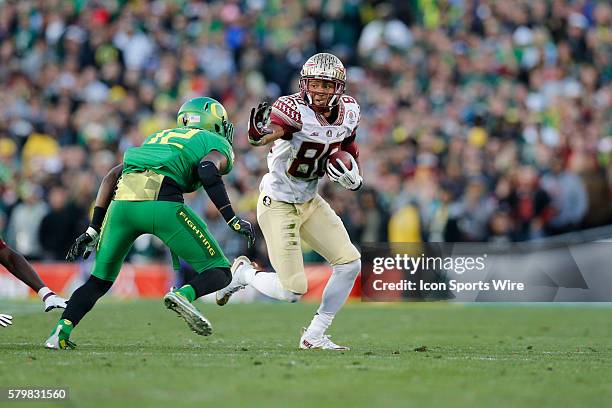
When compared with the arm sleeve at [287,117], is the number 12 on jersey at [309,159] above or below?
below

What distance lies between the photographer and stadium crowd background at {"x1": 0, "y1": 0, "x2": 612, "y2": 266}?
17250 mm

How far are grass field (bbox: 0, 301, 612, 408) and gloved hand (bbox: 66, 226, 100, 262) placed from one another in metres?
0.68

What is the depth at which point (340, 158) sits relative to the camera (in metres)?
9.53

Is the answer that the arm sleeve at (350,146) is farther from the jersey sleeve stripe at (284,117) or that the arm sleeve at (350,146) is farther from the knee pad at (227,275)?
the knee pad at (227,275)

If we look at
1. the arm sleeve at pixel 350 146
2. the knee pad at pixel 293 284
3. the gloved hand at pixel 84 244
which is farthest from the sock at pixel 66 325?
the arm sleeve at pixel 350 146

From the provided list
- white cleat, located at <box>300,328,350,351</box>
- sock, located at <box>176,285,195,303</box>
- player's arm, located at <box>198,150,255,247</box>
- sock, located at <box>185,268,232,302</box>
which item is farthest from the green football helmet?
white cleat, located at <box>300,328,350,351</box>

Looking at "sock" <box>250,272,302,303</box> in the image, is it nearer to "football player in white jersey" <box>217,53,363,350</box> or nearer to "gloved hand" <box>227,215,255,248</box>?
"football player in white jersey" <box>217,53,363,350</box>

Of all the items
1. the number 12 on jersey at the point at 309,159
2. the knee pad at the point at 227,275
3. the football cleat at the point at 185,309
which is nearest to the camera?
the football cleat at the point at 185,309

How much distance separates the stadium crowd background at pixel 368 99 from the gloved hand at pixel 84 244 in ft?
26.9

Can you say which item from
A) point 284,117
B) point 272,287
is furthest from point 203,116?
point 272,287

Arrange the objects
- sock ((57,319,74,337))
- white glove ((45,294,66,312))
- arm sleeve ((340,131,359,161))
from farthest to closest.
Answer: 1. arm sleeve ((340,131,359,161))
2. white glove ((45,294,66,312))
3. sock ((57,319,74,337))

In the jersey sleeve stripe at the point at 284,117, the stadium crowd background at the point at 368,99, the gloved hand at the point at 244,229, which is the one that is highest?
the stadium crowd background at the point at 368,99

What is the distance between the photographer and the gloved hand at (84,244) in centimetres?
911

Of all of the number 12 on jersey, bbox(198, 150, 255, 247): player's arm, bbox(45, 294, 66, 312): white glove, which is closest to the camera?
bbox(198, 150, 255, 247): player's arm
